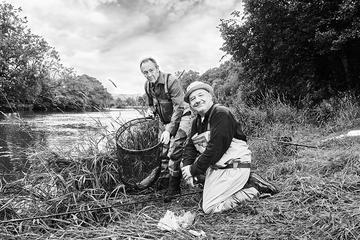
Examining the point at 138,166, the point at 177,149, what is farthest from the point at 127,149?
the point at 177,149

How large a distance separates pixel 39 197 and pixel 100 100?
1.99 meters

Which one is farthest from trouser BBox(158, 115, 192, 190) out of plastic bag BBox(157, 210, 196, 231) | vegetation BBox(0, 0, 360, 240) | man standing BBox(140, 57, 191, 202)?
plastic bag BBox(157, 210, 196, 231)

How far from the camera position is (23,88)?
86.9ft

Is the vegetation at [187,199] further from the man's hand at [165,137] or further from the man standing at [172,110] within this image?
the man's hand at [165,137]

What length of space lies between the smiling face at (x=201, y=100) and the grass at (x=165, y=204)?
0.94 meters

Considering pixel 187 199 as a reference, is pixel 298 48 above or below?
above

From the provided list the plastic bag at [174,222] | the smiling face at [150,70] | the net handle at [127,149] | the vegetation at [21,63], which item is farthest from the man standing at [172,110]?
the vegetation at [21,63]

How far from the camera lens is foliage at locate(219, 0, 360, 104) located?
962cm

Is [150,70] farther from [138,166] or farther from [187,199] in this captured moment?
[187,199]

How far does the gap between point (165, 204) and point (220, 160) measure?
0.82 meters

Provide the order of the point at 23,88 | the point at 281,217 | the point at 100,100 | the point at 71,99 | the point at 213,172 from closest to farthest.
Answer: the point at 281,217 → the point at 213,172 → the point at 71,99 → the point at 100,100 → the point at 23,88

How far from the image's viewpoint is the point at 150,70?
2748 mm

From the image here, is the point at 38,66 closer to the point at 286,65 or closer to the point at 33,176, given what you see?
the point at 286,65

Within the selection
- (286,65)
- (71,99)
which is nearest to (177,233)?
(71,99)
